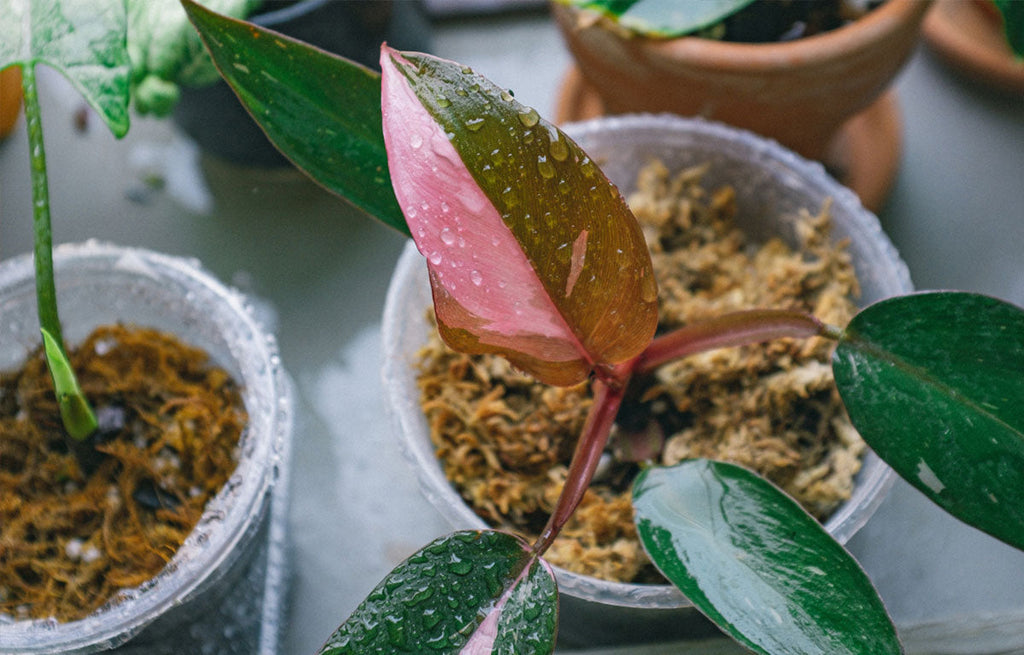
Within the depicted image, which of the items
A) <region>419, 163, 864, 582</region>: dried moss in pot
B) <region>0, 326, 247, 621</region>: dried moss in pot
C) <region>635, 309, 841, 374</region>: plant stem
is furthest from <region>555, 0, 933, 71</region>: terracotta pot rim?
<region>0, 326, 247, 621</region>: dried moss in pot

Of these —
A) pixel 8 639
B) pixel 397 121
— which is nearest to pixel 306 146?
pixel 397 121

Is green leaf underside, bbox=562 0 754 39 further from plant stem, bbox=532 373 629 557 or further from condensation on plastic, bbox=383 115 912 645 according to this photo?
plant stem, bbox=532 373 629 557

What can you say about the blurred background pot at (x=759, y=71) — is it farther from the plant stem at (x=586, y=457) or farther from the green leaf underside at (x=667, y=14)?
the plant stem at (x=586, y=457)

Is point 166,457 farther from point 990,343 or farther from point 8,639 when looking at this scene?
point 990,343

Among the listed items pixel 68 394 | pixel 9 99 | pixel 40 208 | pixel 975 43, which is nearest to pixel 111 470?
pixel 68 394

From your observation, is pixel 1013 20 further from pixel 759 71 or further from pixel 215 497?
pixel 215 497

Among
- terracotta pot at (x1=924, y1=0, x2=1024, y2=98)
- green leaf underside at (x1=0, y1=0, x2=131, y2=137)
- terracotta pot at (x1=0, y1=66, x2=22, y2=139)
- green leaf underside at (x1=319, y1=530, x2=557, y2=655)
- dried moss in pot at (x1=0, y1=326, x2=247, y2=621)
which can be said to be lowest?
dried moss in pot at (x1=0, y1=326, x2=247, y2=621)

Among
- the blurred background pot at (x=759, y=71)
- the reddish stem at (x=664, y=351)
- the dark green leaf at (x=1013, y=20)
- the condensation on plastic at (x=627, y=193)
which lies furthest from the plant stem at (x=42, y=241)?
the dark green leaf at (x=1013, y=20)

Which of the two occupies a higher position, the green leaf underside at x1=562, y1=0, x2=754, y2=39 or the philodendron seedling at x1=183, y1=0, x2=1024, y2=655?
the green leaf underside at x1=562, y1=0, x2=754, y2=39
